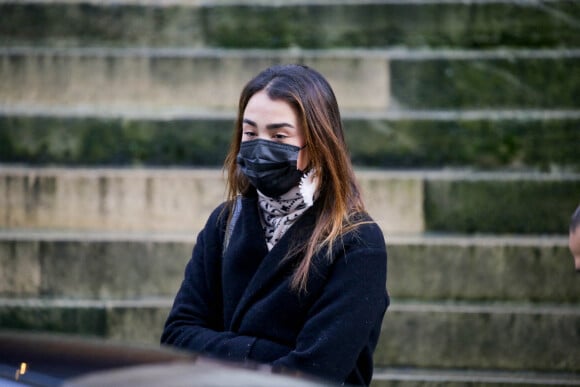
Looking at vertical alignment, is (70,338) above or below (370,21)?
below

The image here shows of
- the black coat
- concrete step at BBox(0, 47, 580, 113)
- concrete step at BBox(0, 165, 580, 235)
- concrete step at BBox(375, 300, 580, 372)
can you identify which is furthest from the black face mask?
concrete step at BBox(0, 47, 580, 113)

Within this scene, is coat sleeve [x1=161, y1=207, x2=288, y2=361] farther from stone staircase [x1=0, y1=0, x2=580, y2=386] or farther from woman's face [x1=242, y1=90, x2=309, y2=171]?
stone staircase [x1=0, y1=0, x2=580, y2=386]

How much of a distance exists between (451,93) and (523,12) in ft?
2.66

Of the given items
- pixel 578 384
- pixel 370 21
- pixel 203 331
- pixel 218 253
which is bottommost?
pixel 578 384

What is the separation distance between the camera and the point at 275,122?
3367 millimetres

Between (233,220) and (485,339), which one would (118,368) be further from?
(485,339)

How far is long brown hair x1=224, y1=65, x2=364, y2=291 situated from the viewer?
333 centimetres

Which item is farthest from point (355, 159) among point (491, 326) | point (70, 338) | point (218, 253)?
point (70, 338)

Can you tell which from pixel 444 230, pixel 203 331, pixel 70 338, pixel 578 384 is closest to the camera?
pixel 70 338

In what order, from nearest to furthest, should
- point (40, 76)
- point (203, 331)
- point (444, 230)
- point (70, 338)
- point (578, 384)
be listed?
point (70, 338)
point (203, 331)
point (578, 384)
point (444, 230)
point (40, 76)

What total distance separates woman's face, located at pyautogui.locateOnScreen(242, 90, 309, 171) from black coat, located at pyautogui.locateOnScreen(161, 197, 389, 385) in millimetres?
257

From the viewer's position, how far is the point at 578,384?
5.97 metres

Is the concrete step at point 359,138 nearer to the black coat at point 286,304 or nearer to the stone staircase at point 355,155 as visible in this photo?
the stone staircase at point 355,155

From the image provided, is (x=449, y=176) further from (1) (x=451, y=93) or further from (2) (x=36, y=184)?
(2) (x=36, y=184)
